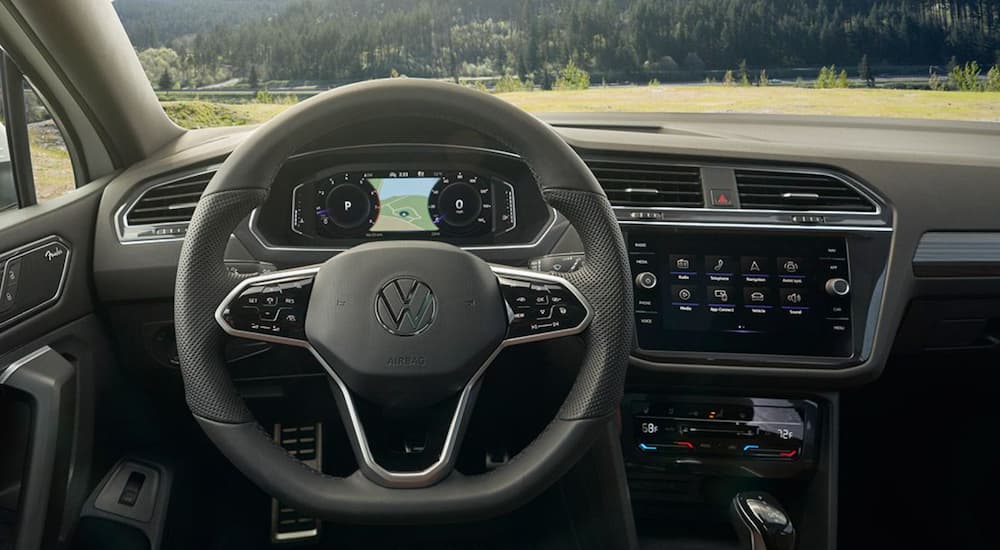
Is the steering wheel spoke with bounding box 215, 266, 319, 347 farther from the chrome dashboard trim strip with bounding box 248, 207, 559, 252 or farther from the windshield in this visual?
the windshield

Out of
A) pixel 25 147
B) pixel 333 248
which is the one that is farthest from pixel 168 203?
pixel 333 248

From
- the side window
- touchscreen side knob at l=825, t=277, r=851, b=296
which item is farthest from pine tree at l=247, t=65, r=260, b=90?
touchscreen side knob at l=825, t=277, r=851, b=296

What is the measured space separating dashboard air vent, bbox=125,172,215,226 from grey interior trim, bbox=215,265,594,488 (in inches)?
27.1

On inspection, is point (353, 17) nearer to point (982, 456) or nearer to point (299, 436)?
point (299, 436)

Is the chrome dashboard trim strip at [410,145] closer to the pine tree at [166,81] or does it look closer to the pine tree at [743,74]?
the pine tree at [166,81]

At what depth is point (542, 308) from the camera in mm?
1484

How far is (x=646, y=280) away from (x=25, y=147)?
58.2 inches

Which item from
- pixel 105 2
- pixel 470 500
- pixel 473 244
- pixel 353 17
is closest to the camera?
pixel 470 500

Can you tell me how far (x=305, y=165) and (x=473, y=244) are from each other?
16.6 inches

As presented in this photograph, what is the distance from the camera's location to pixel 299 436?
2273 mm

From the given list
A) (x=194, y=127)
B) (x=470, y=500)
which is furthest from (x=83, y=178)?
(x=470, y=500)

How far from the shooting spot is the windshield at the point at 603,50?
2.38m

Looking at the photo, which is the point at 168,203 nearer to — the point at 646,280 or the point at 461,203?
the point at 461,203

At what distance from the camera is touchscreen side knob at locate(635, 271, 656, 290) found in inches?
81.1
